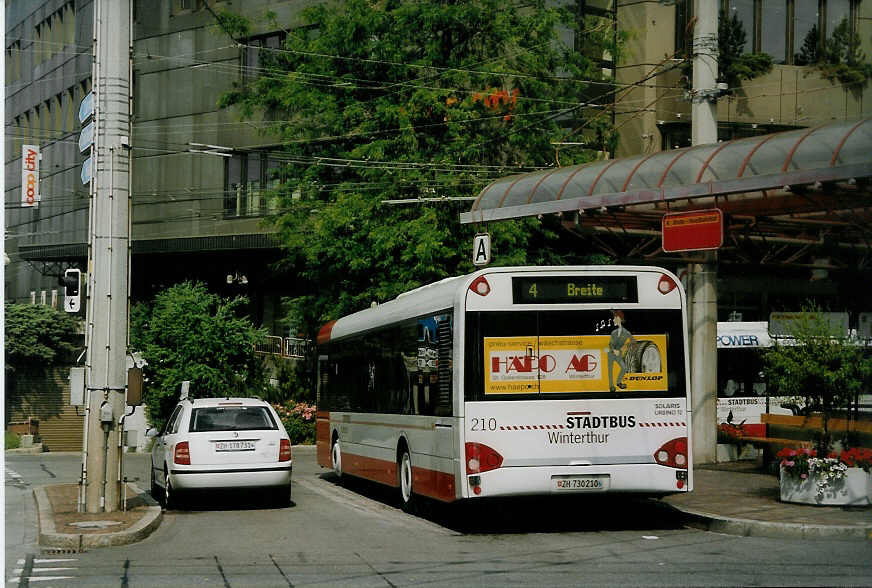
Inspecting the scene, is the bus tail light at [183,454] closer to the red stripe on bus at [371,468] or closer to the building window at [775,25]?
the red stripe on bus at [371,468]

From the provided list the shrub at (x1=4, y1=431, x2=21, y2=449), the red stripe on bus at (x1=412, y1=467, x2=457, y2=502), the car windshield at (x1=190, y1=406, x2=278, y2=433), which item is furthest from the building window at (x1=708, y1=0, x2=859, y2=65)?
the shrub at (x1=4, y1=431, x2=21, y2=449)

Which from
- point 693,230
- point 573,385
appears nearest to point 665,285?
point 573,385

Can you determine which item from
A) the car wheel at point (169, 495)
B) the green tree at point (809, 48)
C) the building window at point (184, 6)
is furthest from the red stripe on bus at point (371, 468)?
the building window at point (184, 6)

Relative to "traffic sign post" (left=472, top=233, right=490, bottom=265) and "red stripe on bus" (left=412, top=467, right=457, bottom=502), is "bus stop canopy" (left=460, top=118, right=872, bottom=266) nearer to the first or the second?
"traffic sign post" (left=472, top=233, right=490, bottom=265)

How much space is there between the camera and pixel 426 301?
15.6 m

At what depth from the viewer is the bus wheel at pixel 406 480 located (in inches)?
649

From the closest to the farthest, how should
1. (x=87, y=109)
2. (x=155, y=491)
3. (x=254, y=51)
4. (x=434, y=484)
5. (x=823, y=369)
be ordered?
(x=434, y=484)
(x=87, y=109)
(x=823, y=369)
(x=155, y=491)
(x=254, y=51)

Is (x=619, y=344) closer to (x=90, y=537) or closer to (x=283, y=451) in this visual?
(x=283, y=451)

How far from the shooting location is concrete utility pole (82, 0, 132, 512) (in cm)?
1550

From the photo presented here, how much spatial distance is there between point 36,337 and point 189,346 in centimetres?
1065

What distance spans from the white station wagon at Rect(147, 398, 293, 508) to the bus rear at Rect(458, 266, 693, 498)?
477 cm

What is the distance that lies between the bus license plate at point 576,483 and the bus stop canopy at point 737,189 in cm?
485

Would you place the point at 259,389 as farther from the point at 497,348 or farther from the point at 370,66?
the point at 497,348

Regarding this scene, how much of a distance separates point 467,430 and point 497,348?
993mm
